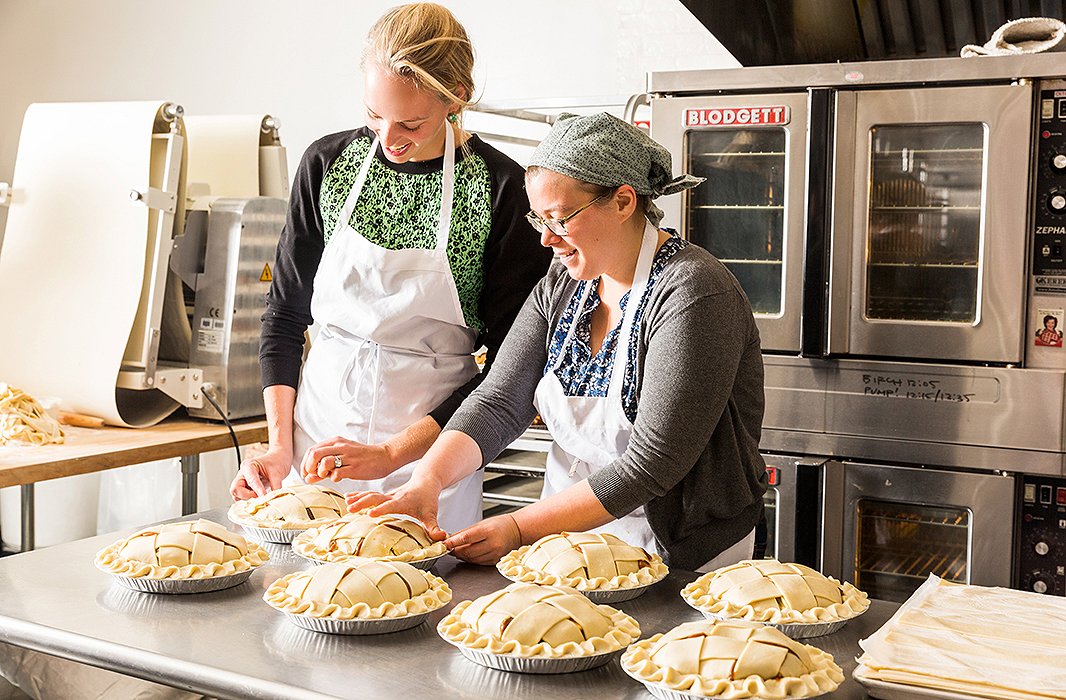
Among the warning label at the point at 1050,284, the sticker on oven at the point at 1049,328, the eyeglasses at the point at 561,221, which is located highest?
the eyeglasses at the point at 561,221

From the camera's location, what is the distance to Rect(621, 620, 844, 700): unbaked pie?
4.02ft

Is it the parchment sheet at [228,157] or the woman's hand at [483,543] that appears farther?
the parchment sheet at [228,157]

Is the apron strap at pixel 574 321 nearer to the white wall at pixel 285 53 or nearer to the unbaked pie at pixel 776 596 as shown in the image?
the unbaked pie at pixel 776 596

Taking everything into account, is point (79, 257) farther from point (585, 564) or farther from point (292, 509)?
point (585, 564)

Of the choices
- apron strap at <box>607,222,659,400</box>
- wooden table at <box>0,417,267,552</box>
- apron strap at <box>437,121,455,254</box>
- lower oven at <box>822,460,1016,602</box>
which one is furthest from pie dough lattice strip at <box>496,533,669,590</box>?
lower oven at <box>822,460,1016,602</box>

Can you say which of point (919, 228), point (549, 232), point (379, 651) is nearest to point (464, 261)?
point (549, 232)

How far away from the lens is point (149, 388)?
124 inches

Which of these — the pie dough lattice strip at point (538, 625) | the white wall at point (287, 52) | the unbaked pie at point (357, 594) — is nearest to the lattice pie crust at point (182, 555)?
the unbaked pie at point (357, 594)

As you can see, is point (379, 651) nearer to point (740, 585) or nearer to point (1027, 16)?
point (740, 585)

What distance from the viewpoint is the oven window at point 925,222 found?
119 inches

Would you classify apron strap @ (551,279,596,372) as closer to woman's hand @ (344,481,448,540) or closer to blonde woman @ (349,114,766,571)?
blonde woman @ (349,114,766,571)

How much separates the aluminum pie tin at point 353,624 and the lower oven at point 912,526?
1.98 metres

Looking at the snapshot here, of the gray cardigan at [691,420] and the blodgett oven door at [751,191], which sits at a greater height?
the blodgett oven door at [751,191]

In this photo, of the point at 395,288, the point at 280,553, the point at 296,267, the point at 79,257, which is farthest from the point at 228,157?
the point at 280,553
